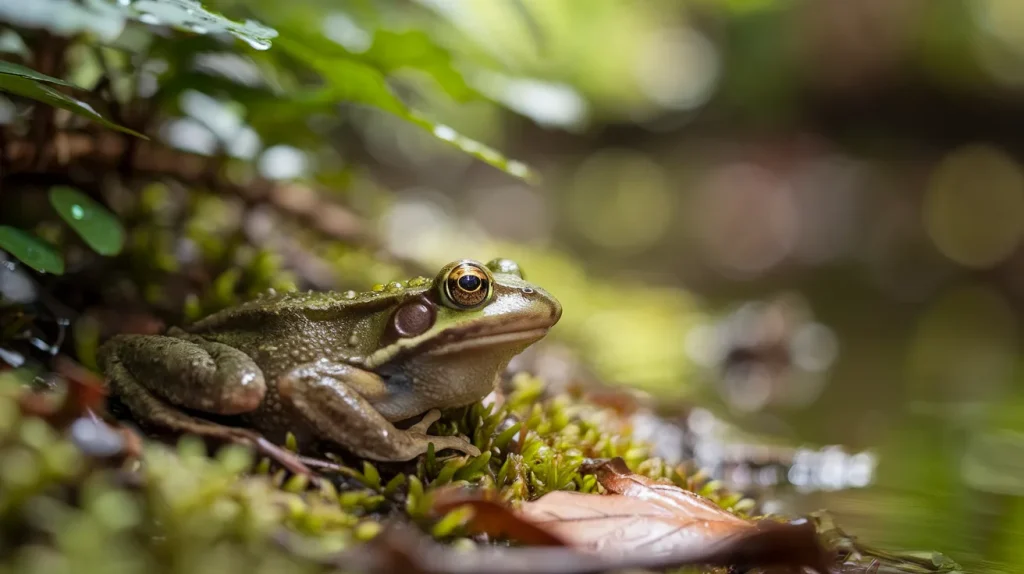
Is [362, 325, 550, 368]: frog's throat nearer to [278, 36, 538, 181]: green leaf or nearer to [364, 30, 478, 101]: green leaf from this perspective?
[278, 36, 538, 181]: green leaf

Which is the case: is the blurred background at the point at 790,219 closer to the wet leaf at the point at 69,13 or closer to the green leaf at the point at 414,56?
the green leaf at the point at 414,56

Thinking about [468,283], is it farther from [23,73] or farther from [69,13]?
[69,13]

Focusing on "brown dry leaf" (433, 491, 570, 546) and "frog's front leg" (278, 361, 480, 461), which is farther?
"frog's front leg" (278, 361, 480, 461)

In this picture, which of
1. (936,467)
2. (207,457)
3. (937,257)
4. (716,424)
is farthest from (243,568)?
(937,257)

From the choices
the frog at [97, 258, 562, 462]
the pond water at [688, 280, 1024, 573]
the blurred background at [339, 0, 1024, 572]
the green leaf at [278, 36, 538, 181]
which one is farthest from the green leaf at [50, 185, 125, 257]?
the pond water at [688, 280, 1024, 573]

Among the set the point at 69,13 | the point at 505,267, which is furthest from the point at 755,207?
the point at 69,13

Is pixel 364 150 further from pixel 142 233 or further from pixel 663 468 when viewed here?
pixel 663 468
